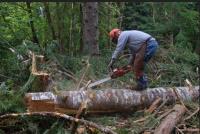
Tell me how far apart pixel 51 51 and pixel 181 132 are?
3.78 meters

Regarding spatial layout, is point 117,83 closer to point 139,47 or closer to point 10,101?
point 139,47

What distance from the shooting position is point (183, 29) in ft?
41.6

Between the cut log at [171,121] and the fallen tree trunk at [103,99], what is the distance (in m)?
0.59

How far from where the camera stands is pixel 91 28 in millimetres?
11242

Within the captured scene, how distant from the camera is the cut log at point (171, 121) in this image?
20.9ft

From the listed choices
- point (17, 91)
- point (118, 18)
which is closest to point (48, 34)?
point (118, 18)

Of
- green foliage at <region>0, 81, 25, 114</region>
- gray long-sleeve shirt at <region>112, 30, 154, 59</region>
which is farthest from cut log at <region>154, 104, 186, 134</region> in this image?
green foliage at <region>0, 81, 25, 114</region>

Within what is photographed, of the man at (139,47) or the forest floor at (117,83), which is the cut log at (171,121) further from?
the man at (139,47)

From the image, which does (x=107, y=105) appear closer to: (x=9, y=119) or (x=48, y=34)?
(x=9, y=119)

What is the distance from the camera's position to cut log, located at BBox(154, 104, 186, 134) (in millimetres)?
6380

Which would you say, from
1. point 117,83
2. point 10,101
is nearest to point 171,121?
point 117,83

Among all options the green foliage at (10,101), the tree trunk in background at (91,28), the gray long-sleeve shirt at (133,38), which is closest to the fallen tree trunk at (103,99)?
the green foliage at (10,101)

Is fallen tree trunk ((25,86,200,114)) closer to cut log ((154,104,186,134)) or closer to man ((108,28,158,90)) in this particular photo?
man ((108,28,158,90))

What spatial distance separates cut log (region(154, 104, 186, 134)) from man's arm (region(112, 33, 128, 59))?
138cm
